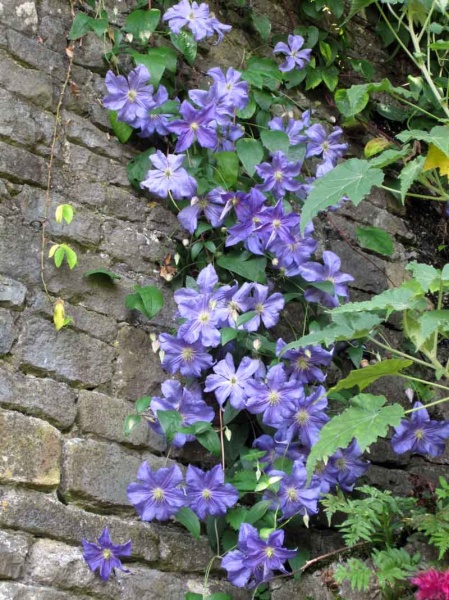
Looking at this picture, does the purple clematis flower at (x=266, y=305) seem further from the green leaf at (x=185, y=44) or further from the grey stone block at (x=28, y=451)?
the green leaf at (x=185, y=44)

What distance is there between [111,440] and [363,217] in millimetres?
1288

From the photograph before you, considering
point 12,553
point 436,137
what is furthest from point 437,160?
point 12,553

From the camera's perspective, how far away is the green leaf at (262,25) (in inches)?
116

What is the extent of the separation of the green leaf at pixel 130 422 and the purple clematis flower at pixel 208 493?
0.17 meters

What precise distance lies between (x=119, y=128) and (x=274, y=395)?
0.90 metres

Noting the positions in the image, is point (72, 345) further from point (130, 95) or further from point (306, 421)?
point (130, 95)

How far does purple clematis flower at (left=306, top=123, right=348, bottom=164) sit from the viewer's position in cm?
273

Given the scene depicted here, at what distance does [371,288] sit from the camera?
2.85m

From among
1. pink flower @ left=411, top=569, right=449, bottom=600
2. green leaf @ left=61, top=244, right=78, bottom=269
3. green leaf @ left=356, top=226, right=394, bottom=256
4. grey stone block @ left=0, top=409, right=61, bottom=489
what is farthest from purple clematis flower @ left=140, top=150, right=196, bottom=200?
pink flower @ left=411, top=569, right=449, bottom=600

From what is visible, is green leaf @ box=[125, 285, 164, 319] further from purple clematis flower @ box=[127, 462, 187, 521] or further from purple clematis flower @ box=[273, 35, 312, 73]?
purple clematis flower @ box=[273, 35, 312, 73]

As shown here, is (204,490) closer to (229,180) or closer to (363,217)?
(229,180)

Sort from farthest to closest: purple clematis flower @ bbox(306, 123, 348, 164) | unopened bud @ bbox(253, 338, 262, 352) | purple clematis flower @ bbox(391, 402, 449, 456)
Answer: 1. purple clematis flower @ bbox(306, 123, 348, 164)
2. purple clematis flower @ bbox(391, 402, 449, 456)
3. unopened bud @ bbox(253, 338, 262, 352)

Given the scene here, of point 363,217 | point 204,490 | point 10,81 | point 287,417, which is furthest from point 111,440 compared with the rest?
point 363,217

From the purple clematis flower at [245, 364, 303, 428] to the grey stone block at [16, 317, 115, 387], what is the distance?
378 millimetres
